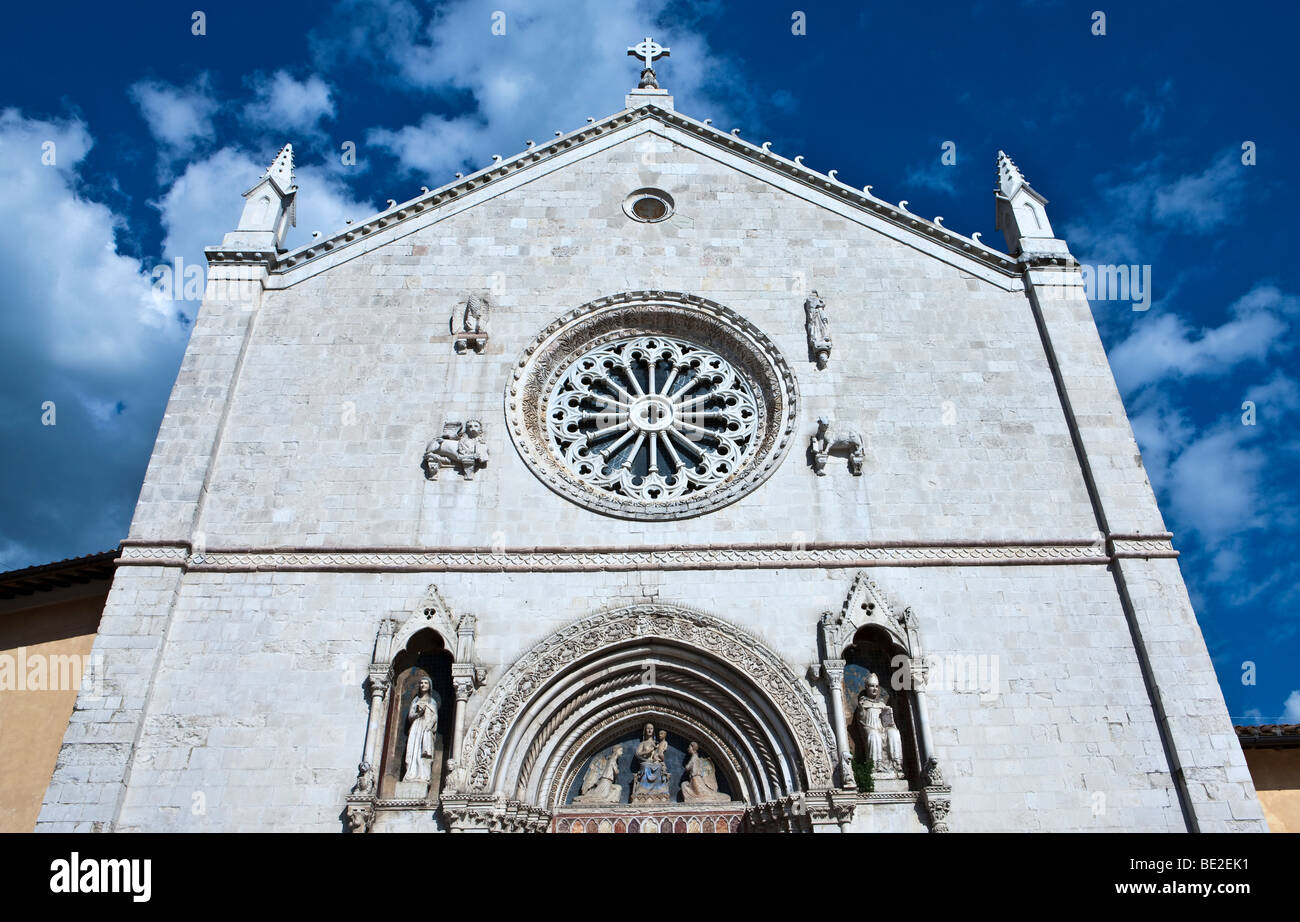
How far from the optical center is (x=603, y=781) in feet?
38.0

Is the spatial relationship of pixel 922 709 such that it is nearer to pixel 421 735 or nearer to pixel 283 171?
pixel 421 735

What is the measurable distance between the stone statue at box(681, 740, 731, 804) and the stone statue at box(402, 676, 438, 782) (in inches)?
114

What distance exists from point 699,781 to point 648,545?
2.83 metres

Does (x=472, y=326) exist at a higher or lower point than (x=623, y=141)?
lower

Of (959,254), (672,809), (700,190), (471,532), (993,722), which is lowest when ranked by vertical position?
(672,809)

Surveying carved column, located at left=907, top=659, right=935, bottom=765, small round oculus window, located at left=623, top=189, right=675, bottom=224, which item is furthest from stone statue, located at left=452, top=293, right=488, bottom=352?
carved column, located at left=907, top=659, right=935, bottom=765

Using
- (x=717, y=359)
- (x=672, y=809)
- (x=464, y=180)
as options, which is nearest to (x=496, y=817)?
(x=672, y=809)

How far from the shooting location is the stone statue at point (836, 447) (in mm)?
12875

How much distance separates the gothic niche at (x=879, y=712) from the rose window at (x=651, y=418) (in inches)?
117

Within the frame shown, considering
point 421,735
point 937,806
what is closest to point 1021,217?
point 937,806

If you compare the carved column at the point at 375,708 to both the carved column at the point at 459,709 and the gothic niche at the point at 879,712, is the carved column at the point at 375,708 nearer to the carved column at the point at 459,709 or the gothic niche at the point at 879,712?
the carved column at the point at 459,709

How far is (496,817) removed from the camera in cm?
1052

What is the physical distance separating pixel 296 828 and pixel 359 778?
799 mm
